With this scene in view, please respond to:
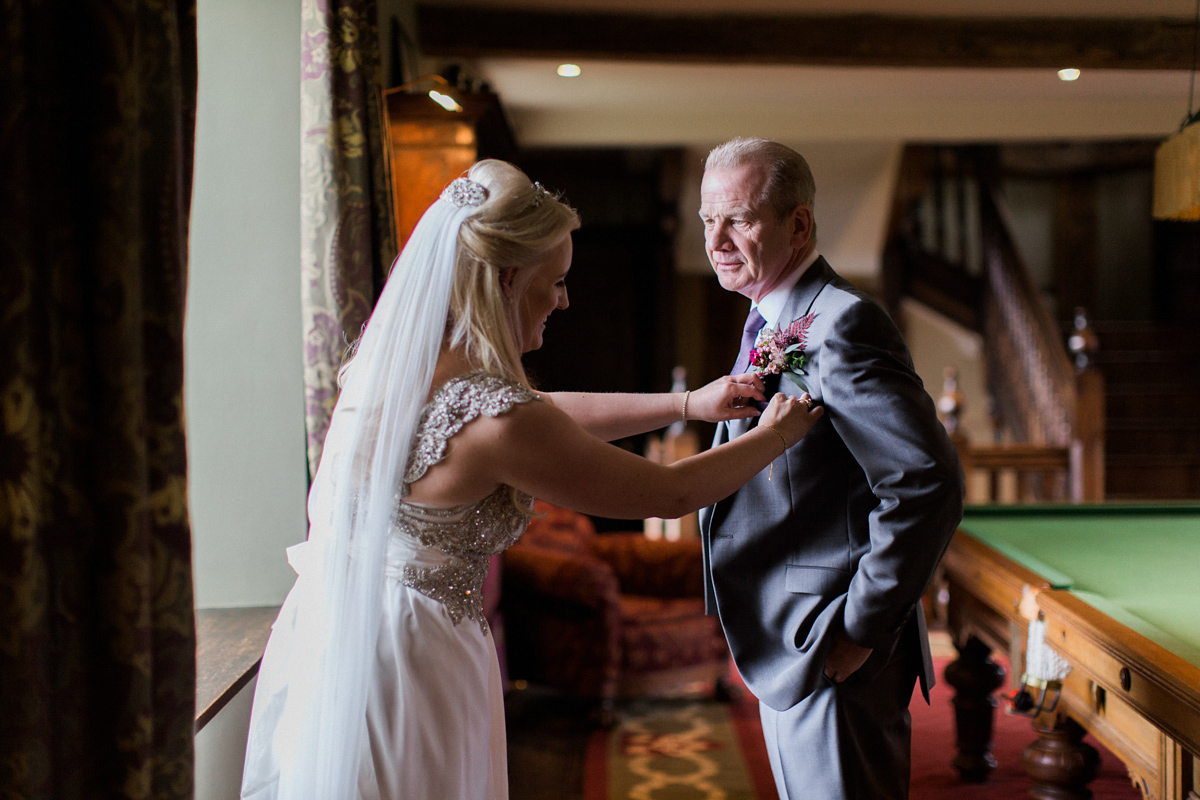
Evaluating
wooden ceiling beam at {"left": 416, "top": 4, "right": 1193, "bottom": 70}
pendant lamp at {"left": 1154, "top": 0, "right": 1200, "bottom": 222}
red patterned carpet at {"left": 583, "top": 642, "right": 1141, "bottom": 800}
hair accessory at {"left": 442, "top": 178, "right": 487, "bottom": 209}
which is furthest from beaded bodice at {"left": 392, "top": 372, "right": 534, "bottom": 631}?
wooden ceiling beam at {"left": 416, "top": 4, "right": 1193, "bottom": 70}

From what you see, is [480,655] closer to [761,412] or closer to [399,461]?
[399,461]

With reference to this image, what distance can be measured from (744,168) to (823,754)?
108 centimetres

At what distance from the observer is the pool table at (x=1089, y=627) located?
187 centimetres

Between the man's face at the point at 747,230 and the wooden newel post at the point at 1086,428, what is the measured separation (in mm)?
4853

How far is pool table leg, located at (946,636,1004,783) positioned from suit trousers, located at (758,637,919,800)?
1828 mm

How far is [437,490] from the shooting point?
59.3 inches

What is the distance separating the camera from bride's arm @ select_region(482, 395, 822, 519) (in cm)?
143

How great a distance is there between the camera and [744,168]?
5.78 ft

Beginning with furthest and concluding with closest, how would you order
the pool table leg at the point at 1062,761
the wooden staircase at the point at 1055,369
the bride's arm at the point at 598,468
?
the wooden staircase at the point at 1055,369 → the pool table leg at the point at 1062,761 → the bride's arm at the point at 598,468

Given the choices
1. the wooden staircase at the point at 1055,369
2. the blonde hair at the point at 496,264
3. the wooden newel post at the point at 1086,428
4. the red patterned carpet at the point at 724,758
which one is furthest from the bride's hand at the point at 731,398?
the wooden newel post at the point at 1086,428

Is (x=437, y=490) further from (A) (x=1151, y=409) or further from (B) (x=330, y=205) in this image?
(A) (x=1151, y=409)

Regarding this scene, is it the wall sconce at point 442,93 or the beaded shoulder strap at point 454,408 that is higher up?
the wall sconce at point 442,93

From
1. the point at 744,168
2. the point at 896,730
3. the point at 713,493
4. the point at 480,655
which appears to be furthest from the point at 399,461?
the point at 896,730

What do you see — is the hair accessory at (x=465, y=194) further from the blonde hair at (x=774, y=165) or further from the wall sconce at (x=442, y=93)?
the wall sconce at (x=442, y=93)
